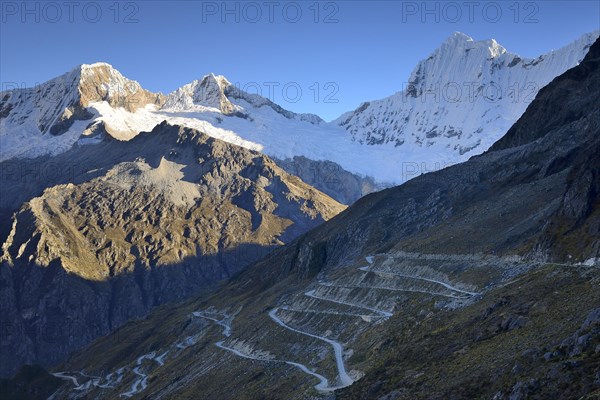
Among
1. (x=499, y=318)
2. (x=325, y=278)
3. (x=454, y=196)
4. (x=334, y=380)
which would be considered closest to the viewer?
(x=499, y=318)

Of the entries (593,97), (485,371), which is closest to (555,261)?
(485,371)

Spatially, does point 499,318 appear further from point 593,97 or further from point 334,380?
point 593,97

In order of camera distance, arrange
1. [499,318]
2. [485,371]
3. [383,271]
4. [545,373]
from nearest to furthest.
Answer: [545,373] < [485,371] < [499,318] < [383,271]

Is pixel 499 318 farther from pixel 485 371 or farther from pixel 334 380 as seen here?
pixel 334 380

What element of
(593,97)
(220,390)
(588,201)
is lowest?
(220,390)

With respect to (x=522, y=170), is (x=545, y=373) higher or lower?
lower

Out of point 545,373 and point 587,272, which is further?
point 587,272

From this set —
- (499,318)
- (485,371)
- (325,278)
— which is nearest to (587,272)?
(499,318)
